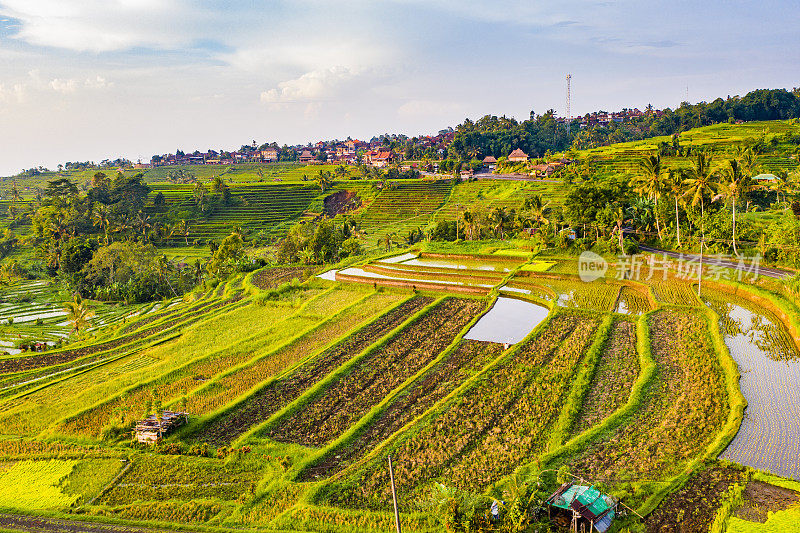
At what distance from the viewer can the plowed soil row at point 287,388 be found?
13492 mm

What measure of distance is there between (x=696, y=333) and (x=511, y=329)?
6.43 meters

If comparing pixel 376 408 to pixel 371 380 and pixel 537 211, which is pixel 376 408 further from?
pixel 537 211

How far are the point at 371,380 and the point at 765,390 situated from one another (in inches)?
432

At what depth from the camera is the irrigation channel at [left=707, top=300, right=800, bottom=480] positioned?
36.1 feet

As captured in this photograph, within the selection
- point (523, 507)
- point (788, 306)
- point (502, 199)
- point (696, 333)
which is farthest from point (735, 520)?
point (502, 199)

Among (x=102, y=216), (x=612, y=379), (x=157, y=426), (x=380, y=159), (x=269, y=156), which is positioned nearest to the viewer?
(x=157, y=426)

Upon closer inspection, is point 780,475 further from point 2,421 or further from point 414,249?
point 414,249

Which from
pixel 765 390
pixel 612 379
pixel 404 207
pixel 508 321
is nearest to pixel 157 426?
pixel 612 379

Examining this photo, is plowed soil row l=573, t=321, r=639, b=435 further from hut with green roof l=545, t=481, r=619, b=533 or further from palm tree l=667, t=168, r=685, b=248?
palm tree l=667, t=168, r=685, b=248

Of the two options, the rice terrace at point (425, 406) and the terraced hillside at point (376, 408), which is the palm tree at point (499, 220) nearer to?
the rice terrace at point (425, 406)

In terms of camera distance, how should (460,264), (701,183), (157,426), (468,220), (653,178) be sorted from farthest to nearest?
(468,220)
(460,264)
(653,178)
(701,183)
(157,426)

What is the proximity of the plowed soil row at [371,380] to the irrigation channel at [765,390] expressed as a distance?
8.77m

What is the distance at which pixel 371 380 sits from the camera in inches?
633

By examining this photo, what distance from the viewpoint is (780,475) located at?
10.3 metres
